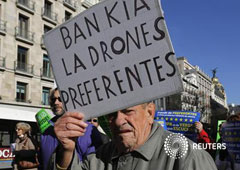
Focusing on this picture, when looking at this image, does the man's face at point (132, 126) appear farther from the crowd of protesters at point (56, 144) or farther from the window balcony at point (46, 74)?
the window balcony at point (46, 74)

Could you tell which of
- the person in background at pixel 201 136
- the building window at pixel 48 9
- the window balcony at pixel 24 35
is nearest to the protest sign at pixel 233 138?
the person in background at pixel 201 136

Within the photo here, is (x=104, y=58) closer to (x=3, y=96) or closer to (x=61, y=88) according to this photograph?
(x=61, y=88)

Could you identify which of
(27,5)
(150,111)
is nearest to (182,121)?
(150,111)

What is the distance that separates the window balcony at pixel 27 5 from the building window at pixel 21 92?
5.36m

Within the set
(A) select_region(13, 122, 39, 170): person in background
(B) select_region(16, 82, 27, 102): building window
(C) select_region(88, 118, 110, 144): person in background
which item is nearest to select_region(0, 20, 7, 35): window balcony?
(B) select_region(16, 82, 27, 102): building window

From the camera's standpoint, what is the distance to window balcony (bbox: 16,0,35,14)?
19459mm

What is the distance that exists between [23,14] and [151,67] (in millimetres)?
20383

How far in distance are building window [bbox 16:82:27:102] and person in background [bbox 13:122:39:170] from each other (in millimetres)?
14376

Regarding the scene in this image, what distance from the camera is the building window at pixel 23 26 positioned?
20047 mm

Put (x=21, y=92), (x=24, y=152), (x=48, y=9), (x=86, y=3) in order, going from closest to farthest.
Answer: (x=24, y=152), (x=21, y=92), (x=48, y=9), (x=86, y=3)

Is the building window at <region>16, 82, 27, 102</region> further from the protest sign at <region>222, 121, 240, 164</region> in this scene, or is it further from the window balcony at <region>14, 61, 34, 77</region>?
the protest sign at <region>222, 121, 240, 164</region>

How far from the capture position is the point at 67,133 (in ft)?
5.00

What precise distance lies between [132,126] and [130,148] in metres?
0.11
